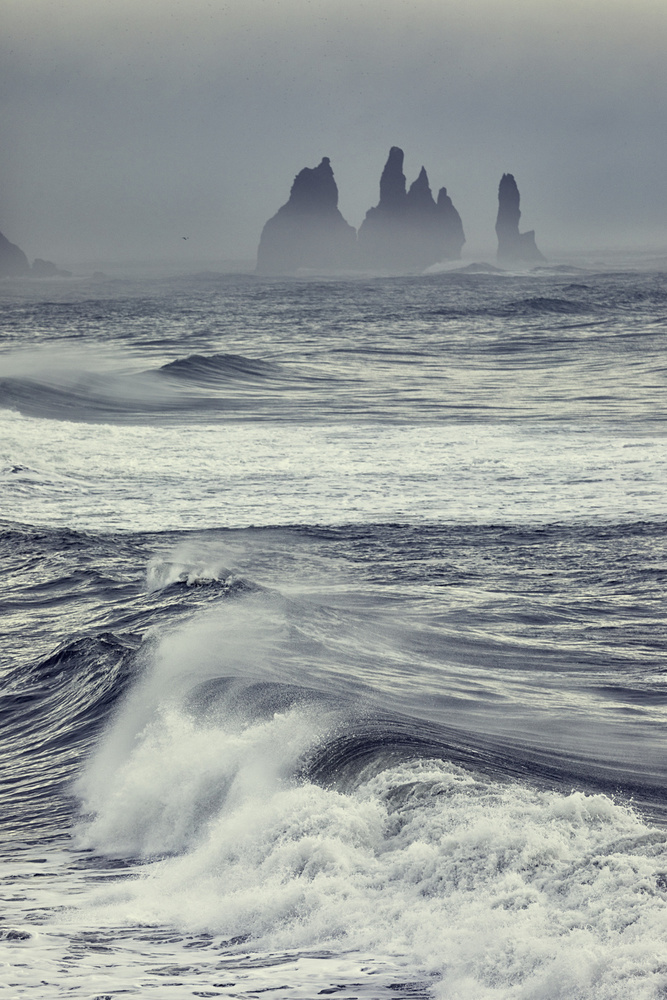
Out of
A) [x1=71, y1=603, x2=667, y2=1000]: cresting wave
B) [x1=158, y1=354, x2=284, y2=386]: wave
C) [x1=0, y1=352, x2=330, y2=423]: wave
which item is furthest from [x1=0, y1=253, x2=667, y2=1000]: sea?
[x1=158, y1=354, x2=284, y2=386]: wave

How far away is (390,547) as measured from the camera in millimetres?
10211

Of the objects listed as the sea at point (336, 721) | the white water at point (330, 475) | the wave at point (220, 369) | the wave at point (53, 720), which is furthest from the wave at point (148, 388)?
the wave at point (53, 720)

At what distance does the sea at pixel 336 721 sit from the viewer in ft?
13.3

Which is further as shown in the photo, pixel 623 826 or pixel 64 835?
pixel 64 835

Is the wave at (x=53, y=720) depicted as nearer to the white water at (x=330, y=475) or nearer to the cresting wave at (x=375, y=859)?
the cresting wave at (x=375, y=859)

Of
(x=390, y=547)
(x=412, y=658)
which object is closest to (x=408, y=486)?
(x=390, y=547)

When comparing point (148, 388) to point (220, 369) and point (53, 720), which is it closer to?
point (220, 369)

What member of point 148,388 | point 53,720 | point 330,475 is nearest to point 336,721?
point 53,720

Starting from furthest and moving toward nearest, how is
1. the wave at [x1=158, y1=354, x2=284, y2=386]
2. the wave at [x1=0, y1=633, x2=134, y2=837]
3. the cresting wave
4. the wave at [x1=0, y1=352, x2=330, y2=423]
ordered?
the wave at [x1=158, y1=354, x2=284, y2=386]
the wave at [x1=0, y1=352, x2=330, y2=423]
the wave at [x1=0, y1=633, x2=134, y2=837]
the cresting wave

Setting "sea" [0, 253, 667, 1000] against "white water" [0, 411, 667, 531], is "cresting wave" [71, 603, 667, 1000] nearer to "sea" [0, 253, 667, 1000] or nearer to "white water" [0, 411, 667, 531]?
"sea" [0, 253, 667, 1000]

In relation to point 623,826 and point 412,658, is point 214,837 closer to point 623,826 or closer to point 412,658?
point 623,826

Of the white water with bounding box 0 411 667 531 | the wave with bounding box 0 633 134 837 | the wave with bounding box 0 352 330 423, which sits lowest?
the wave with bounding box 0 633 134 837

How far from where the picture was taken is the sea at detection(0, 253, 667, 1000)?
13.3 feet

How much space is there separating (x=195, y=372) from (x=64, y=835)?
917 inches
